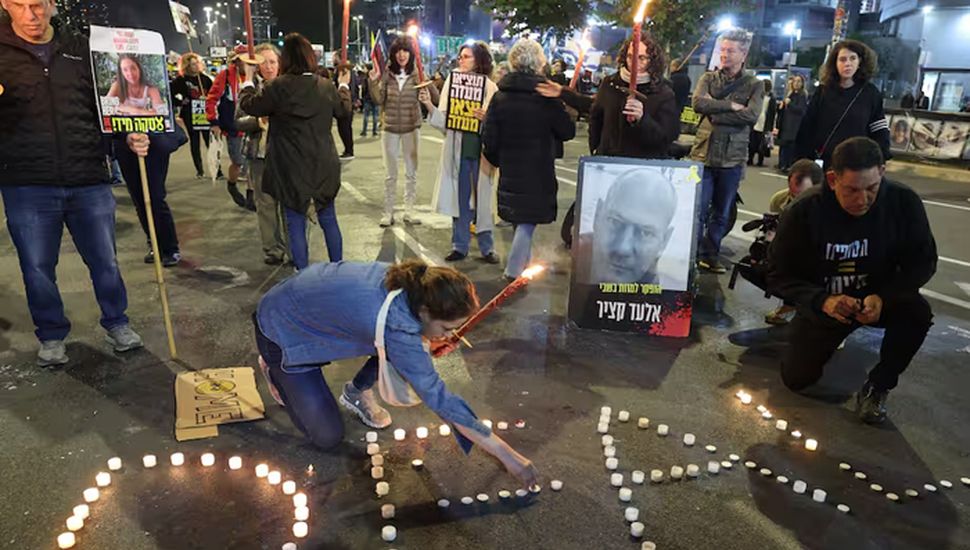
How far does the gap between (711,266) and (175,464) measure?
16.1 feet

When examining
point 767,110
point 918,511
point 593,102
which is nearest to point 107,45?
point 593,102

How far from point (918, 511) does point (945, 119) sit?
1468cm

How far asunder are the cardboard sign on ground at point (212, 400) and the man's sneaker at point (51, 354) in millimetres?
814

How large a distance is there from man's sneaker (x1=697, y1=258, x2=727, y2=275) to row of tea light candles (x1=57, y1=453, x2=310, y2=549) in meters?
4.59

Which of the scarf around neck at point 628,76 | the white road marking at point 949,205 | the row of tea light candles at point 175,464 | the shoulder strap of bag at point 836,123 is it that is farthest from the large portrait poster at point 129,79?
the white road marking at point 949,205

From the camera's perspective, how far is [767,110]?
552 inches

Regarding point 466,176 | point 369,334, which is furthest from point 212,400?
point 466,176

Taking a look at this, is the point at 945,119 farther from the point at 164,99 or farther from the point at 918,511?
the point at 164,99

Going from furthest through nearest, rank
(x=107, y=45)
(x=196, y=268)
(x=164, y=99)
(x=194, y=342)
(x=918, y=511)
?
(x=196, y=268)
(x=194, y=342)
(x=164, y=99)
(x=107, y=45)
(x=918, y=511)

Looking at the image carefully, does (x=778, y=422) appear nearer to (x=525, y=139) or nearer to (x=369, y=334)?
(x=369, y=334)

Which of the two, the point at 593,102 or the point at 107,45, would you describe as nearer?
the point at 107,45

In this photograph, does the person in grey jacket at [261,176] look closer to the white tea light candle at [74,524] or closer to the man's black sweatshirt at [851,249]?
the white tea light candle at [74,524]

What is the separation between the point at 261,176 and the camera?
6230 mm

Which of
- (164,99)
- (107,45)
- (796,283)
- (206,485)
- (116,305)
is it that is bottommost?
(206,485)
